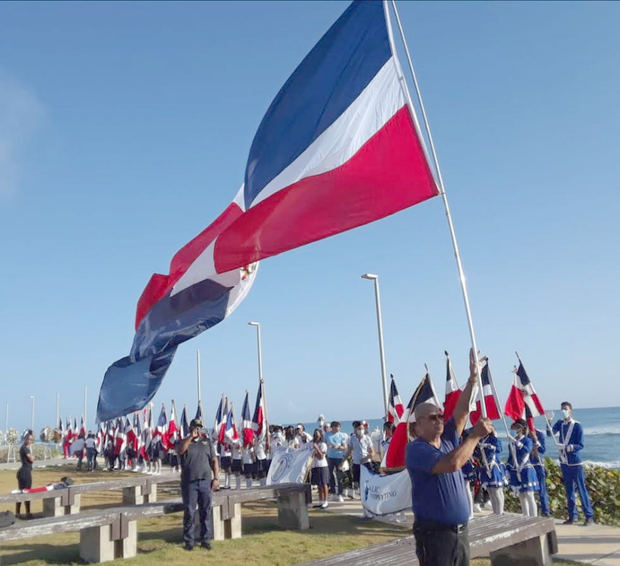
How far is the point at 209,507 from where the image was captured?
991cm

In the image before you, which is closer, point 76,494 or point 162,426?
point 76,494

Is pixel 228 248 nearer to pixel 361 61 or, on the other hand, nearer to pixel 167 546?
pixel 361 61

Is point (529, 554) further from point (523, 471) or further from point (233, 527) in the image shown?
point (233, 527)

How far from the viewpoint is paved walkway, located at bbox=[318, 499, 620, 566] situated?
8.16 metres

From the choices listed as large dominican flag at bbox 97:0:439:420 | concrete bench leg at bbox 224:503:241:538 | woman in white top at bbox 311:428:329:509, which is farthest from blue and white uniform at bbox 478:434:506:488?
large dominican flag at bbox 97:0:439:420

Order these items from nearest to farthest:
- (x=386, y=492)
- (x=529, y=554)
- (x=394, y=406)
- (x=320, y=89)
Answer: (x=320, y=89), (x=529, y=554), (x=386, y=492), (x=394, y=406)

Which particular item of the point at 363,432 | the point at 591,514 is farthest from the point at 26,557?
the point at 591,514

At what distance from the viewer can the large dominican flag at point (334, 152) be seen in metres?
6.16

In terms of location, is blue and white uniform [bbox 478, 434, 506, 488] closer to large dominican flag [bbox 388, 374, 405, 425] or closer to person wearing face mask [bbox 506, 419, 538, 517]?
person wearing face mask [bbox 506, 419, 538, 517]

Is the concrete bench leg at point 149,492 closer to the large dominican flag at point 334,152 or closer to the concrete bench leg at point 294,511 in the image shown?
the concrete bench leg at point 294,511

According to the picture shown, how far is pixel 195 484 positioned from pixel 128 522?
1.14 meters

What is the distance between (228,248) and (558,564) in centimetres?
589

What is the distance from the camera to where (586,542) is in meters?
9.18

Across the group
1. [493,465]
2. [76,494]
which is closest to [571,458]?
[493,465]
